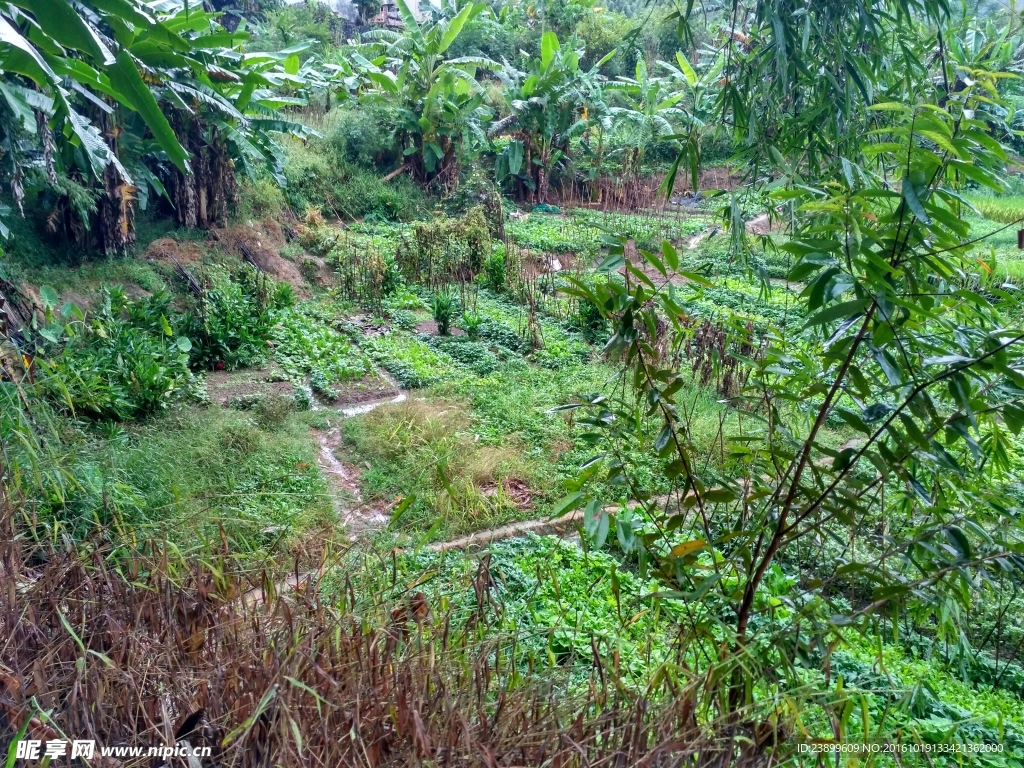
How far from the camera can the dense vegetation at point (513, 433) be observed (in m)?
1.60

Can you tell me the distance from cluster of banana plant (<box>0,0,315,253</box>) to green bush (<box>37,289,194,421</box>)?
0.93 metres

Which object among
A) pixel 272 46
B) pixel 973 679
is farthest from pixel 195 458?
pixel 272 46

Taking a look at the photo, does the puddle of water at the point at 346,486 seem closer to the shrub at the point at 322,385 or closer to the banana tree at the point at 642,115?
the shrub at the point at 322,385

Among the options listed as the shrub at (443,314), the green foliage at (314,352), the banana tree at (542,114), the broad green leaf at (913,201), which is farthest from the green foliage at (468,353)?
the banana tree at (542,114)

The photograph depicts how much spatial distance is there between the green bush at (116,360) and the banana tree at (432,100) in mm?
6999

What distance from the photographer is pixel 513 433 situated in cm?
531

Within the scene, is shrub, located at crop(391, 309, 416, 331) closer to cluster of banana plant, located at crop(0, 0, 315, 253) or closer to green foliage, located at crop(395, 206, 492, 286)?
green foliage, located at crop(395, 206, 492, 286)

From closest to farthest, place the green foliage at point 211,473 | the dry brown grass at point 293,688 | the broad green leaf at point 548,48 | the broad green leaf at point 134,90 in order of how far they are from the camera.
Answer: the dry brown grass at point 293,688
the broad green leaf at point 134,90
the green foliage at point 211,473
the broad green leaf at point 548,48

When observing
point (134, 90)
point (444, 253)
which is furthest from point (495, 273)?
point (134, 90)

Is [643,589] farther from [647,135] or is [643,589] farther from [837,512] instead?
[647,135]

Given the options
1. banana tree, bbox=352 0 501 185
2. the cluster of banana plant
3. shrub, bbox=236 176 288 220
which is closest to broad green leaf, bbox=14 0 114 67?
the cluster of banana plant

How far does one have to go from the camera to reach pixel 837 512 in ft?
5.46

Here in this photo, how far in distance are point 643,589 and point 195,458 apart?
286cm

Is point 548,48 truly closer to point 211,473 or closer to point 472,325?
point 472,325
